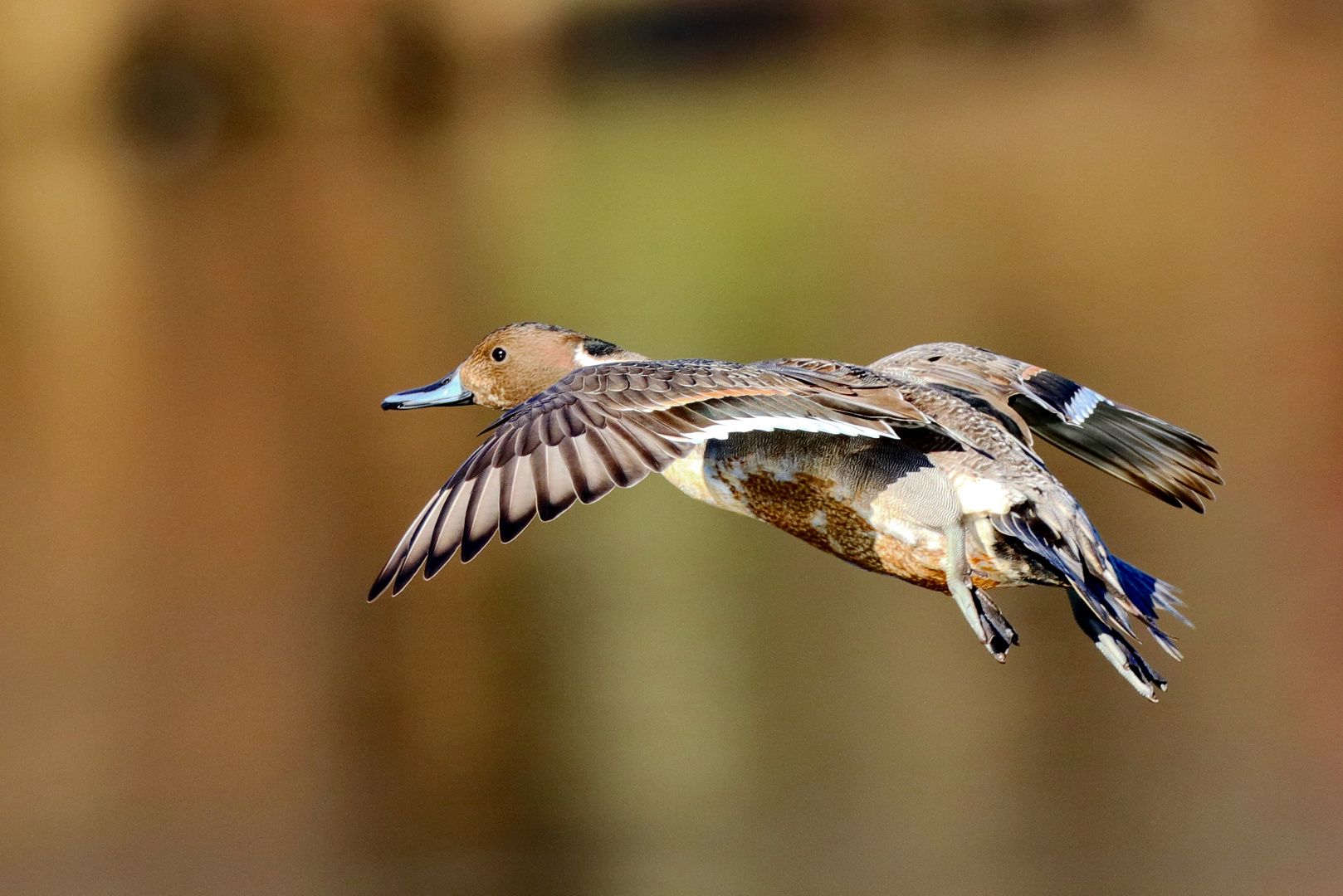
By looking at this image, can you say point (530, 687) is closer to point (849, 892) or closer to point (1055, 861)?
point (849, 892)

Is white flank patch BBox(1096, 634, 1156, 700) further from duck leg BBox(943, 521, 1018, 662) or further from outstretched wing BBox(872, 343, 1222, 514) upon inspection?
outstretched wing BBox(872, 343, 1222, 514)

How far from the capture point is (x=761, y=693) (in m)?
5.37

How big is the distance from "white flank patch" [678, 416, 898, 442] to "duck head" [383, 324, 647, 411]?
2.78 feet

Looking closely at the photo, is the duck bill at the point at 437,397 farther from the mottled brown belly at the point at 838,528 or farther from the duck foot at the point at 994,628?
the duck foot at the point at 994,628

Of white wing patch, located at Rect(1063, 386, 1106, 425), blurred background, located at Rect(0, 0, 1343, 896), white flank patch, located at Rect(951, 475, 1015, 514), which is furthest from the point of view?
blurred background, located at Rect(0, 0, 1343, 896)

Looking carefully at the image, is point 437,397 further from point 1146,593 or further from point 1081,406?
point 1146,593

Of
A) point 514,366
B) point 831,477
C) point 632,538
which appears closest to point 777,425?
point 831,477

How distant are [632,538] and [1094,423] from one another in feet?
11.5

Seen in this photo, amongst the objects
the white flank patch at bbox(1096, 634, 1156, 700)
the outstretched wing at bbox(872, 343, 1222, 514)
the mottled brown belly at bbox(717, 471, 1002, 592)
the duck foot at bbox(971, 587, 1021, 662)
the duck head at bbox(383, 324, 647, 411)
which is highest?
the duck head at bbox(383, 324, 647, 411)

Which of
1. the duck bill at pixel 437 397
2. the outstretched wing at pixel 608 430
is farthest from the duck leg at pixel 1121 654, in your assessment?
the duck bill at pixel 437 397

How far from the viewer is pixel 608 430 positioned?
102 inches

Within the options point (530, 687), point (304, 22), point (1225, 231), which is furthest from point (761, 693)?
point (304, 22)

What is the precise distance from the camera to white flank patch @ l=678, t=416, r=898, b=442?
2.53m

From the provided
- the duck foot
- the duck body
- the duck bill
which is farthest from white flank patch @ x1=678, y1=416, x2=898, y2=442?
the duck bill
